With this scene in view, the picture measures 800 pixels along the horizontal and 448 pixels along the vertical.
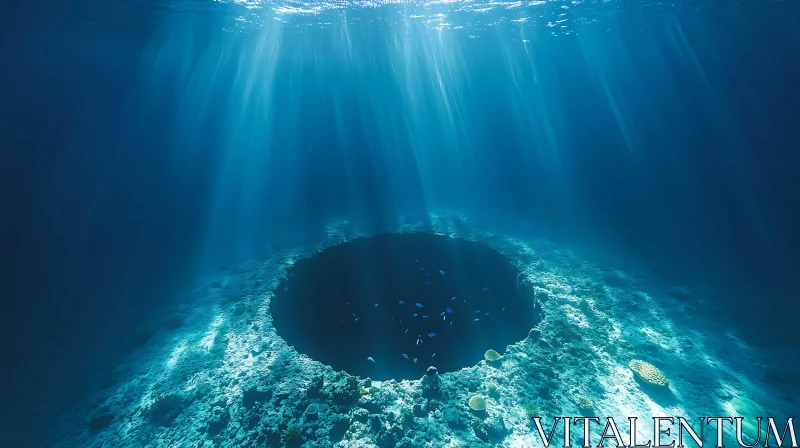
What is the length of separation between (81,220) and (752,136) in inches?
2174

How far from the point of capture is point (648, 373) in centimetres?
833

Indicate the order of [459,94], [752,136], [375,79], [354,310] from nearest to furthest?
[354,310]
[752,136]
[375,79]
[459,94]

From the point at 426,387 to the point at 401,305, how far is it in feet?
19.4

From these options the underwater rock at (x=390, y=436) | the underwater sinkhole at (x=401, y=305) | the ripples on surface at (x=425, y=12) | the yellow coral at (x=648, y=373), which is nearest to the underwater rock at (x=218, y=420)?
the underwater sinkhole at (x=401, y=305)

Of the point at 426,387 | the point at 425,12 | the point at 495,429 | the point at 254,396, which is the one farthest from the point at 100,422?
the point at 425,12

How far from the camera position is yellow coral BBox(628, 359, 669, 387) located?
26.6ft

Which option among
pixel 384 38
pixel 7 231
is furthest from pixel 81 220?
pixel 384 38

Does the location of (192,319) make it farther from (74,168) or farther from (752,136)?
(752,136)

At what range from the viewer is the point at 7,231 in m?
15.6

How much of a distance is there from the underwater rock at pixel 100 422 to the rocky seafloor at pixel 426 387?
0.03m

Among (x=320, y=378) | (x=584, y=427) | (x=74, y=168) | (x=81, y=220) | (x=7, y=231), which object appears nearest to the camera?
(x=584, y=427)

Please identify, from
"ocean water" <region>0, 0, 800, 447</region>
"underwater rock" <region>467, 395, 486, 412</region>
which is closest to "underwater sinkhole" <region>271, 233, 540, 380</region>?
"ocean water" <region>0, 0, 800, 447</region>

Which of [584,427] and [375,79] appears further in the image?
[375,79]

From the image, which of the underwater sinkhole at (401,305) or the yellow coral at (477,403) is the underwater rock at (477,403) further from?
the underwater sinkhole at (401,305)
